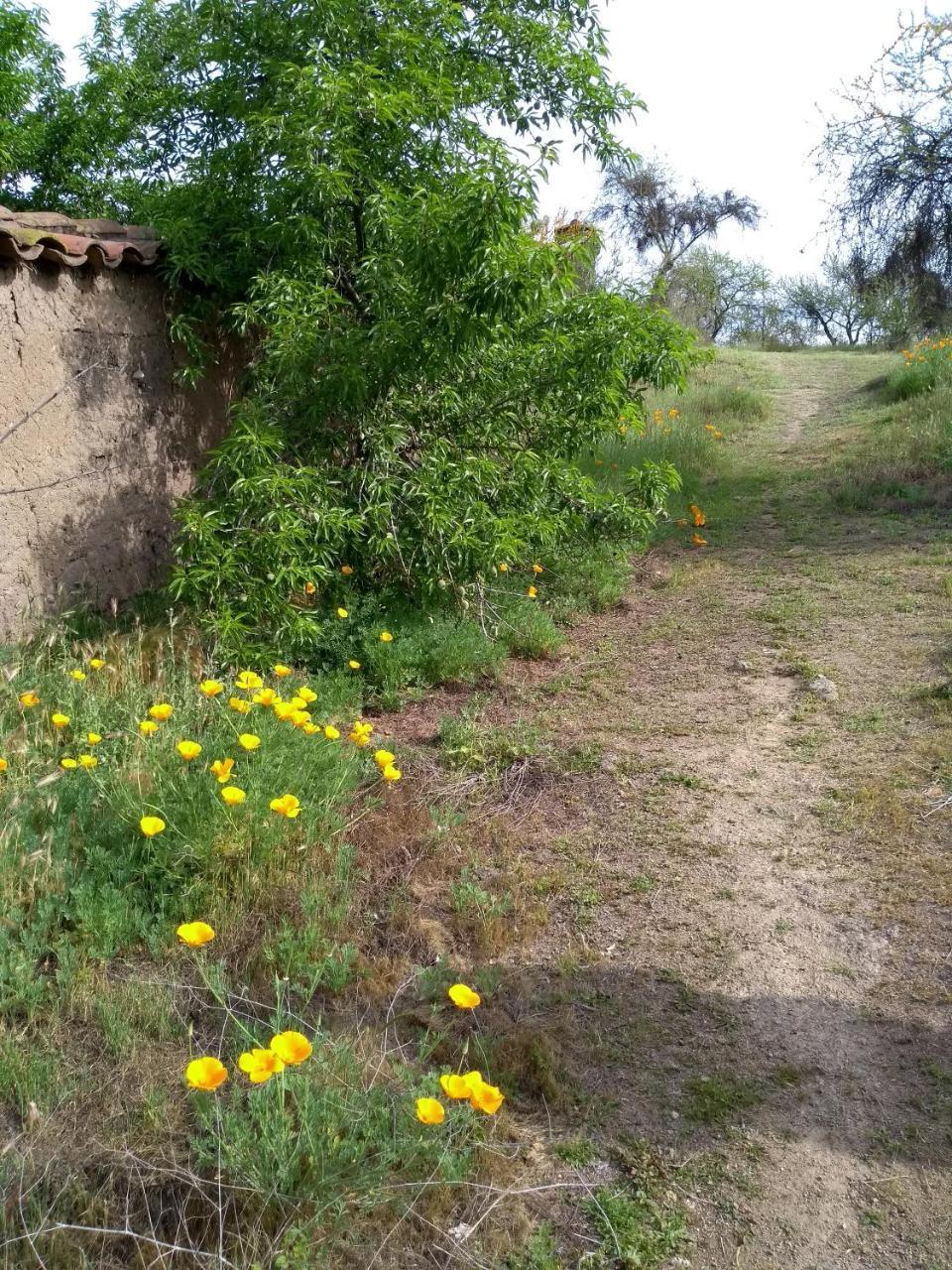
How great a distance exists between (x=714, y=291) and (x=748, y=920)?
1141 inches

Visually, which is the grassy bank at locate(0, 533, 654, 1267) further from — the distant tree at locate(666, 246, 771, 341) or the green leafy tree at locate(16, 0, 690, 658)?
the distant tree at locate(666, 246, 771, 341)

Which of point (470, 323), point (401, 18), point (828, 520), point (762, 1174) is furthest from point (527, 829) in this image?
point (828, 520)

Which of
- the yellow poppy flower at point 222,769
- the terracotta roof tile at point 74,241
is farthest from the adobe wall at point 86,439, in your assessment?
the yellow poppy flower at point 222,769

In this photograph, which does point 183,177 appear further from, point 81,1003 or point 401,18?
point 81,1003

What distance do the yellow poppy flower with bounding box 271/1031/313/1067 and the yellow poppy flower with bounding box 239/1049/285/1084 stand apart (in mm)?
15

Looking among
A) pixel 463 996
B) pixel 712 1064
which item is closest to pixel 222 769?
pixel 463 996

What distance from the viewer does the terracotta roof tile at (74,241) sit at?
4.85 metres

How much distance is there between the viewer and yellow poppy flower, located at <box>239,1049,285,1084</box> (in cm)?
202

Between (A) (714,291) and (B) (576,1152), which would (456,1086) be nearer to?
(B) (576,1152)

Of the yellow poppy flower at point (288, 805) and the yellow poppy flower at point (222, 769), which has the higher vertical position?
the yellow poppy flower at point (222, 769)

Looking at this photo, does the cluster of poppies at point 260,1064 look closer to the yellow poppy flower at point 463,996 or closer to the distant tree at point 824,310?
the yellow poppy flower at point 463,996

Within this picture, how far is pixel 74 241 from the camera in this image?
509 cm

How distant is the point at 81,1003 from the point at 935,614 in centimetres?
523

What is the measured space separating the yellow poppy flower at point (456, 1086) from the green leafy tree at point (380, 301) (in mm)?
2842
